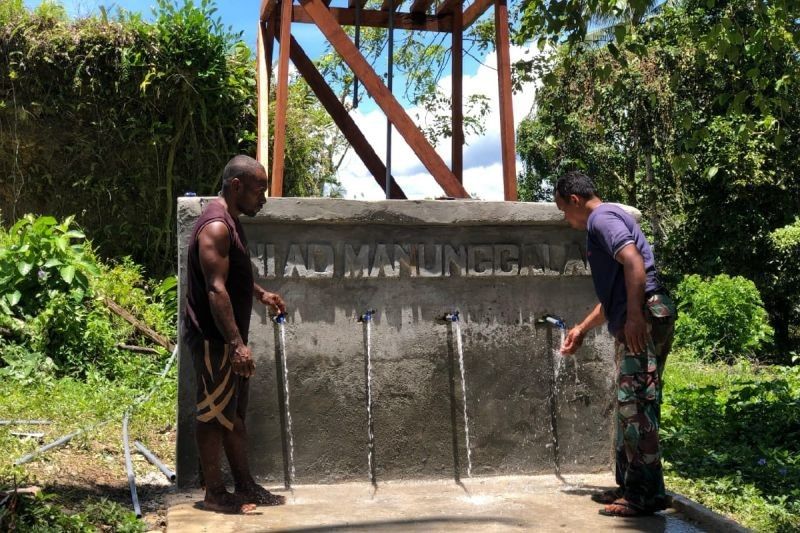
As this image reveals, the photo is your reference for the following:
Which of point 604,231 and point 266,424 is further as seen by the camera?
point 266,424

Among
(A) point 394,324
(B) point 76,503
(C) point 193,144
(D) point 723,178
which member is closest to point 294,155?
(C) point 193,144

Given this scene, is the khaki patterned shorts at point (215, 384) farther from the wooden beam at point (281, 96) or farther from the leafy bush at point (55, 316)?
the leafy bush at point (55, 316)

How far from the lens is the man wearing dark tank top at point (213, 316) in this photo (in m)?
4.35

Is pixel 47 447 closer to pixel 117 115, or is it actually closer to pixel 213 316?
pixel 213 316

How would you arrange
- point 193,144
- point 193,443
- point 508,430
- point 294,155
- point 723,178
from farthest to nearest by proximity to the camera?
point 723,178
point 294,155
point 193,144
point 508,430
point 193,443

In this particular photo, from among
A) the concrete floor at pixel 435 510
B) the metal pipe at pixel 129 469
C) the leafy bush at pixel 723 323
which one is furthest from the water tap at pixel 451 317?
the leafy bush at pixel 723 323

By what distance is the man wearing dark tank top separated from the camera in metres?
4.35

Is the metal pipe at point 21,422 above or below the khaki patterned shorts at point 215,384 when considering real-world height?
below

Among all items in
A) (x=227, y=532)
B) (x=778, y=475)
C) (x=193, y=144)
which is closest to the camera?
(x=227, y=532)

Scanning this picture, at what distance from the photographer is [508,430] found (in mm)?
5379

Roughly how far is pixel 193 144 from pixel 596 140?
12.7 meters

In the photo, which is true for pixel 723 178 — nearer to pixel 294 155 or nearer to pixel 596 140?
pixel 596 140

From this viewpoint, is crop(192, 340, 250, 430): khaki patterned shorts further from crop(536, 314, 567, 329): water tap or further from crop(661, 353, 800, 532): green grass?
crop(661, 353, 800, 532): green grass

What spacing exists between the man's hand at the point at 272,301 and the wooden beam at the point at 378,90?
1322 mm
